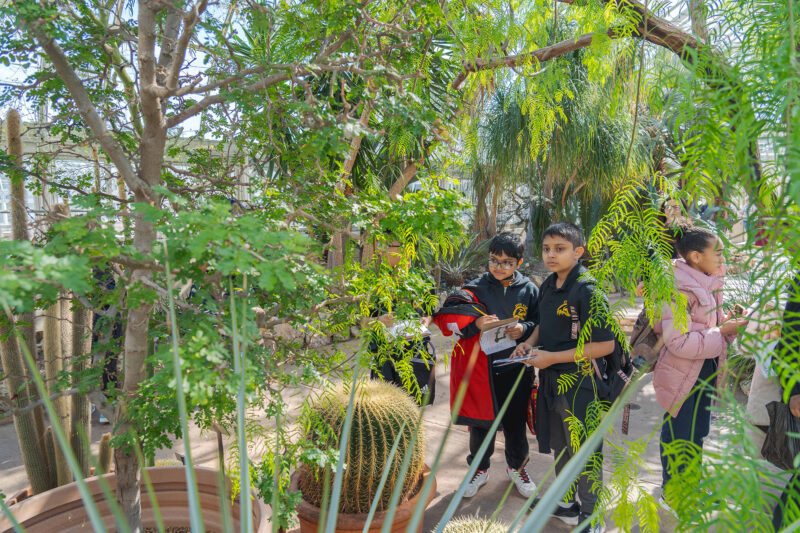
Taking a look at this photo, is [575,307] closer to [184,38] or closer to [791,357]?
[791,357]

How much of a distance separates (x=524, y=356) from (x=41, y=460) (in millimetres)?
2255

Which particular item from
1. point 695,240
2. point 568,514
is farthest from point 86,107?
point 568,514

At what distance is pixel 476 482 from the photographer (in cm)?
286

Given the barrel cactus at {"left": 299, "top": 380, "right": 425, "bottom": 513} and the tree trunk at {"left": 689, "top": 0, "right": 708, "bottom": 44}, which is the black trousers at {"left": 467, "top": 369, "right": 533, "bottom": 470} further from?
the tree trunk at {"left": 689, "top": 0, "right": 708, "bottom": 44}

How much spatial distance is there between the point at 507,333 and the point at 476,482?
89 centimetres

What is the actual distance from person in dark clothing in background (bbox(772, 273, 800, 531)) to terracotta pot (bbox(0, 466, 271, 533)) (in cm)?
151

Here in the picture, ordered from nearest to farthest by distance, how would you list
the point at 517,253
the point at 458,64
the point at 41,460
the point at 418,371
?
1. the point at 458,64
2. the point at 41,460
3. the point at 517,253
4. the point at 418,371

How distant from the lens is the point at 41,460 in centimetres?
230

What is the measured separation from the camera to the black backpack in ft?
7.58

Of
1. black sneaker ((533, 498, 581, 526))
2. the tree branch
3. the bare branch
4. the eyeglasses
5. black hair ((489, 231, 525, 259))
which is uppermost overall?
the bare branch

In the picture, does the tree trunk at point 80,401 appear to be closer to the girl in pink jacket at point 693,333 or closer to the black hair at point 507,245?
the black hair at point 507,245

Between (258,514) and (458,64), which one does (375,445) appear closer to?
(258,514)

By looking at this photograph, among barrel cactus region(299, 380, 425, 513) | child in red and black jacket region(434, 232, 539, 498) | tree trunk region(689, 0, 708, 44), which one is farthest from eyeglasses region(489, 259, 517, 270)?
tree trunk region(689, 0, 708, 44)

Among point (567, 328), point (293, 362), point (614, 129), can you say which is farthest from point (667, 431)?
point (614, 129)
